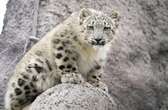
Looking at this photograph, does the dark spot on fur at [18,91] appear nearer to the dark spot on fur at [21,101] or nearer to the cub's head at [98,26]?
the dark spot on fur at [21,101]

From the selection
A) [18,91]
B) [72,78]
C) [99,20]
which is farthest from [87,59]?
[18,91]

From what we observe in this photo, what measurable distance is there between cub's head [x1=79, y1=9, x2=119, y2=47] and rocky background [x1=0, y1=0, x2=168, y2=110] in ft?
6.27

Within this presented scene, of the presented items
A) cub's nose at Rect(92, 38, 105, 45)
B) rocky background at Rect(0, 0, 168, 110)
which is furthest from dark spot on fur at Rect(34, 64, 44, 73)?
rocky background at Rect(0, 0, 168, 110)

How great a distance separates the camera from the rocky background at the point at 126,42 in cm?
1037

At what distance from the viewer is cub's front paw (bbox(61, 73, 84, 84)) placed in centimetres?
805

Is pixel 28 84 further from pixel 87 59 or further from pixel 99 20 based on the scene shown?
pixel 99 20

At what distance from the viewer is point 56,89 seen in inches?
301

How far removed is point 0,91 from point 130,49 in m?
2.22

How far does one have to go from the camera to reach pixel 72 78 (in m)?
8.09

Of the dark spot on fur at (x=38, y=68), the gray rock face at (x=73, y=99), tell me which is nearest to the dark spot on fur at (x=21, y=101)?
the dark spot on fur at (x=38, y=68)

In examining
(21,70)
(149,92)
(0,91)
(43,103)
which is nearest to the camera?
(43,103)

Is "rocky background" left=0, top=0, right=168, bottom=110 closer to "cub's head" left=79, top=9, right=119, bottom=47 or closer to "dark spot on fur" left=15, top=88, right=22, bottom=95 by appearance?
"dark spot on fur" left=15, top=88, right=22, bottom=95

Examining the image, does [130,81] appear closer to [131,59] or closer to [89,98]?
[131,59]

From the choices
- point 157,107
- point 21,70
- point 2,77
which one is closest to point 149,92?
point 157,107
